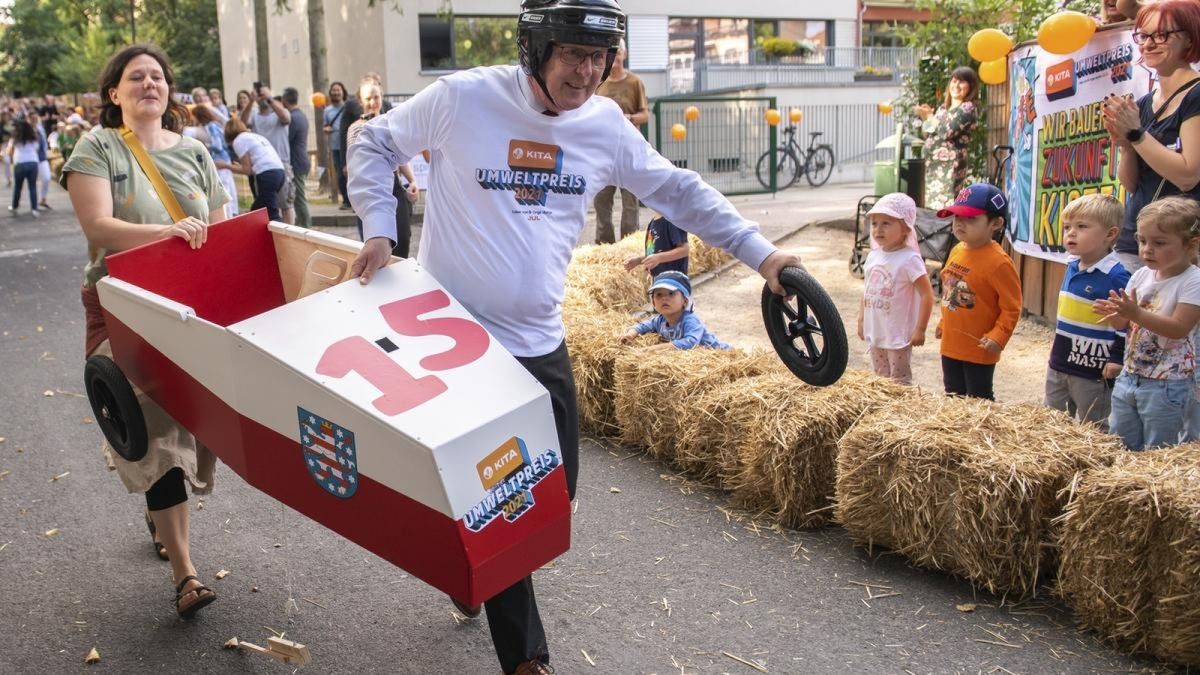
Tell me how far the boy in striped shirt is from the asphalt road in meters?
1.22

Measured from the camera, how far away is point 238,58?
144ft

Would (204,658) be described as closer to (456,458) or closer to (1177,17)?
(456,458)

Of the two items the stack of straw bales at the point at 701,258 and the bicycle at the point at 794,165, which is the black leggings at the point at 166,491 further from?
the bicycle at the point at 794,165

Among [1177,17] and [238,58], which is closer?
[1177,17]

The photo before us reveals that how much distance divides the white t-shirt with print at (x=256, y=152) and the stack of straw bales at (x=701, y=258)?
14.5 ft

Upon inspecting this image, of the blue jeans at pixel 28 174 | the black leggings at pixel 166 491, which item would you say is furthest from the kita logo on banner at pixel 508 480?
the blue jeans at pixel 28 174

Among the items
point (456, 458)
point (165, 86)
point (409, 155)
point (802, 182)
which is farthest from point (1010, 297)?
point (802, 182)

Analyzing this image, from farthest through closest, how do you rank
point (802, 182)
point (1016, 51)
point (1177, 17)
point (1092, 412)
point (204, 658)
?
point (802, 182) < point (1016, 51) < point (1092, 412) < point (1177, 17) < point (204, 658)

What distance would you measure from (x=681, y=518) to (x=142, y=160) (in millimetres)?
2681

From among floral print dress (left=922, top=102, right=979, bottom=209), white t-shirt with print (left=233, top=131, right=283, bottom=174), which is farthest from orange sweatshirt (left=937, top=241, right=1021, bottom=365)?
white t-shirt with print (left=233, top=131, right=283, bottom=174)

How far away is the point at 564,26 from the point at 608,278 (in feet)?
20.9

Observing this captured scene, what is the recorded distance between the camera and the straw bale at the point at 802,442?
4547 millimetres

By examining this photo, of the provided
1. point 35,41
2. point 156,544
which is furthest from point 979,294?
point 35,41

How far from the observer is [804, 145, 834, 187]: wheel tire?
80.4 feet
